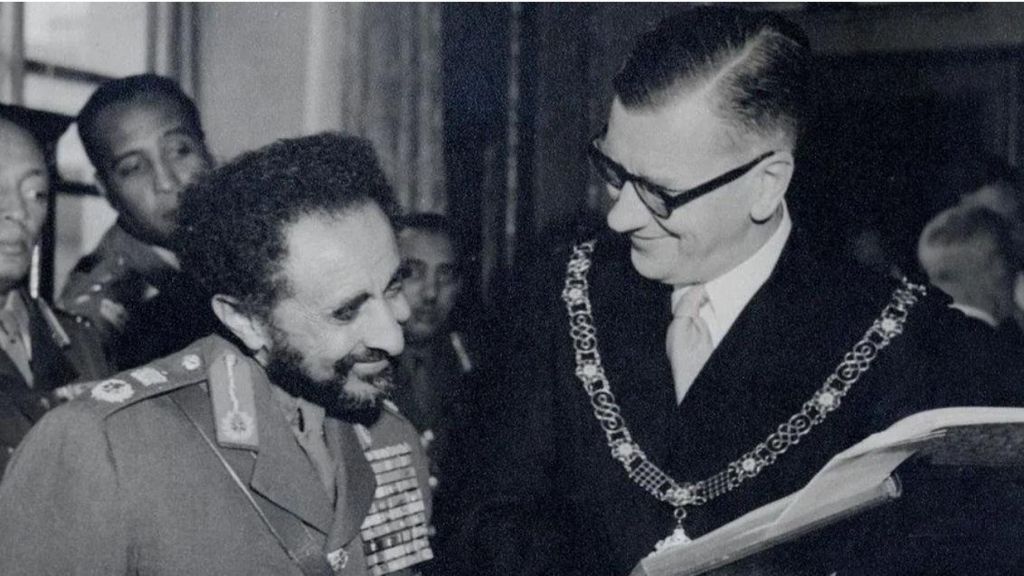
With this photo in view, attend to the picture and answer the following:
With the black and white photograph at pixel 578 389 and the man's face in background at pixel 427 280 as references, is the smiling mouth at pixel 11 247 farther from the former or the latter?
the man's face in background at pixel 427 280

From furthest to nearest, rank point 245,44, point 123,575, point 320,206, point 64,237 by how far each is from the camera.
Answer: point 245,44 < point 64,237 < point 320,206 < point 123,575

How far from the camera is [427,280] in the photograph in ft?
12.0

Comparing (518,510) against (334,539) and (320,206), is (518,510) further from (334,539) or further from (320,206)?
(320,206)

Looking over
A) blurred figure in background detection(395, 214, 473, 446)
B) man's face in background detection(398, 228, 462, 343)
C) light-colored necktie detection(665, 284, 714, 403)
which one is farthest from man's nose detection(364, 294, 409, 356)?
man's face in background detection(398, 228, 462, 343)

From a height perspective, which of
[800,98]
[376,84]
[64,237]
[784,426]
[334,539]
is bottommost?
[334,539]

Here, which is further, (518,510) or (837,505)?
(518,510)

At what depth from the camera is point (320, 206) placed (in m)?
1.89

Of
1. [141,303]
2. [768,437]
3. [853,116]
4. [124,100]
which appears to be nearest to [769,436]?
[768,437]

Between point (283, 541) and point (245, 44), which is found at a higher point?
point (245, 44)

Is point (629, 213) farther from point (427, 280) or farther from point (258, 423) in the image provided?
point (427, 280)

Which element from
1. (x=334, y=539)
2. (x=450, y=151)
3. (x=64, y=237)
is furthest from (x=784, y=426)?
(x=450, y=151)

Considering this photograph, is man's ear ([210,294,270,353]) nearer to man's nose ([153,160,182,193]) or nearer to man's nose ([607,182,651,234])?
man's nose ([607,182,651,234])

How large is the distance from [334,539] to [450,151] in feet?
11.3

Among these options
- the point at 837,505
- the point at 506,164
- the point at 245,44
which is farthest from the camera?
the point at 506,164
